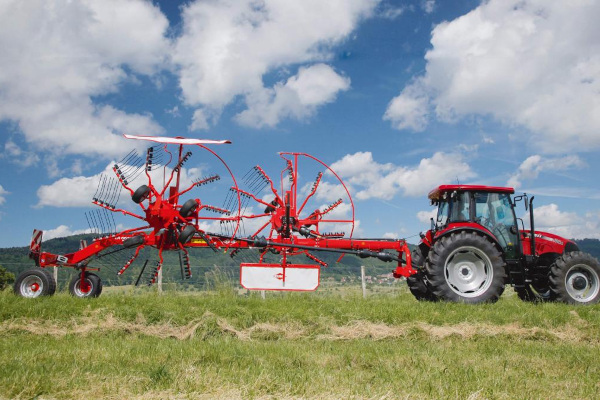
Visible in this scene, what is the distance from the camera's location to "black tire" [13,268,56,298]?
28.8 feet

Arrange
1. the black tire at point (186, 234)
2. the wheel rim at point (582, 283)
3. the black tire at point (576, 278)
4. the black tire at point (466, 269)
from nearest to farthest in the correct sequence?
1. the black tire at point (186, 234)
2. the black tire at point (466, 269)
3. the black tire at point (576, 278)
4. the wheel rim at point (582, 283)

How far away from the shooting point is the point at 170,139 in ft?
28.1

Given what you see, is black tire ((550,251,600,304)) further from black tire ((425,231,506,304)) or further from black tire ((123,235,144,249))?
black tire ((123,235,144,249))

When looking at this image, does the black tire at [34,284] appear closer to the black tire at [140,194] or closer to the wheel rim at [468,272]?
the black tire at [140,194]

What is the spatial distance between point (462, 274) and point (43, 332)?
6.66 meters

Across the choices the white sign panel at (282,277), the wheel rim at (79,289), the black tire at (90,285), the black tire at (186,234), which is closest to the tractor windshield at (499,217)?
the white sign panel at (282,277)

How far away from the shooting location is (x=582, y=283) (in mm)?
8781

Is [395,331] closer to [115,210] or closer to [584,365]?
[584,365]

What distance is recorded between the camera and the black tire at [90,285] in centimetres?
930

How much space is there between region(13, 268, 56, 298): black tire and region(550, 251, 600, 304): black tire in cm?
916

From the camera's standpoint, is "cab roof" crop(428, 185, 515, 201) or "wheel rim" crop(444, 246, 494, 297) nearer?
"wheel rim" crop(444, 246, 494, 297)

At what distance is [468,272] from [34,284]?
7.93 metres

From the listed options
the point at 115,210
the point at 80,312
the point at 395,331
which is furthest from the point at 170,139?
the point at 395,331

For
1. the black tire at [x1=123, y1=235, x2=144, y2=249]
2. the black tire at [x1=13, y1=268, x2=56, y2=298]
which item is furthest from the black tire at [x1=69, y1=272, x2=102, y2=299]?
the black tire at [x1=123, y1=235, x2=144, y2=249]
